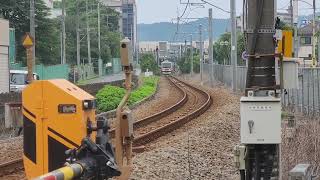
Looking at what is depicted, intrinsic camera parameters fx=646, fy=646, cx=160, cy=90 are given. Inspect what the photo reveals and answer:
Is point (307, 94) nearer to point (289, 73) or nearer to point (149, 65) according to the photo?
point (289, 73)

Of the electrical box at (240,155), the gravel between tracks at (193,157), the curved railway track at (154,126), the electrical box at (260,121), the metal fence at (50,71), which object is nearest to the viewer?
the electrical box at (260,121)

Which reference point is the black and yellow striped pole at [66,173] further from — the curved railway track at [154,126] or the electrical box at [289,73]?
the curved railway track at [154,126]

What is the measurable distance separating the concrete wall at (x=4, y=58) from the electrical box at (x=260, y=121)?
115 ft

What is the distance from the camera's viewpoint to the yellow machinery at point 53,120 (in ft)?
20.4

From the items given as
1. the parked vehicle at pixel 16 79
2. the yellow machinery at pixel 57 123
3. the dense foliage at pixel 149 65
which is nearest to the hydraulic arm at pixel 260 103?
the yellow machinery at pixel 57 123

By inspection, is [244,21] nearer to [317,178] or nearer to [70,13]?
[317,178]

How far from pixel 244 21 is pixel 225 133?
38.3 ft

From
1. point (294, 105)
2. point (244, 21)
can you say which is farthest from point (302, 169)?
point (294, 105)

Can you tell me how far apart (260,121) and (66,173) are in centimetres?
313

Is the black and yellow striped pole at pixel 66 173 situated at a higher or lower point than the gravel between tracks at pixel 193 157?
higher

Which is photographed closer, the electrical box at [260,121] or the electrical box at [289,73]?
the electrical box at [260,121]

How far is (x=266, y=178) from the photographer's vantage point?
727 centimetres

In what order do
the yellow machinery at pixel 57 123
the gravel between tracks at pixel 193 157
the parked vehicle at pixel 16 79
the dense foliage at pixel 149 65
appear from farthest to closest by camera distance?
the dense foliage at pixel 149 65 → the parked vehicle at pixel 16 79 → the gravel between tracks at pixel 193 157 → the yellow machinery at pixel 57 123

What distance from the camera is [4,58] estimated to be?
42.9 metres
